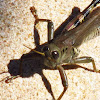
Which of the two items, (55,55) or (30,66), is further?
(30,66)

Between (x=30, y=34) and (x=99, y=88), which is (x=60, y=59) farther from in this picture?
(x=99, y=88)

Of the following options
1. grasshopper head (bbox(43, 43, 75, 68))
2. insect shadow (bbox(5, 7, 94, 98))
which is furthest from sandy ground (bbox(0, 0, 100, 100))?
grasshopper head (bbox(43, 43, 75, 68))

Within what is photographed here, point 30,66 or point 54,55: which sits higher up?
point 54,55

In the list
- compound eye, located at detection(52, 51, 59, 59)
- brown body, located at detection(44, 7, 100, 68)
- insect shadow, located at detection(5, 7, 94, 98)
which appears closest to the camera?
compound eye, located at detection(52, 51, 59, 59)

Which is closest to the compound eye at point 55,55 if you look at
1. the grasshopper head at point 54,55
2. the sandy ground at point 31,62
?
the grasshopper head at point 54,55

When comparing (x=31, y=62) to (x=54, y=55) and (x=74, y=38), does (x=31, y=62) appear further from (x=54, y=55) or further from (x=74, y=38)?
(x=74, y=38)

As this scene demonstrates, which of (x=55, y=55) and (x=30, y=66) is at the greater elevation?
(x=55, y=55)

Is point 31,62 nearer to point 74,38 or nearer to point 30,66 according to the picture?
point 30,66

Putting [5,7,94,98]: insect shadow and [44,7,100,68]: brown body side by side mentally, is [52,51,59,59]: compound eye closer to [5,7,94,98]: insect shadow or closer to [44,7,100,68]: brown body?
[44,7,100,68]: brown body

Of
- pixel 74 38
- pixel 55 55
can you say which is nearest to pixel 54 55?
pixel 55 55
